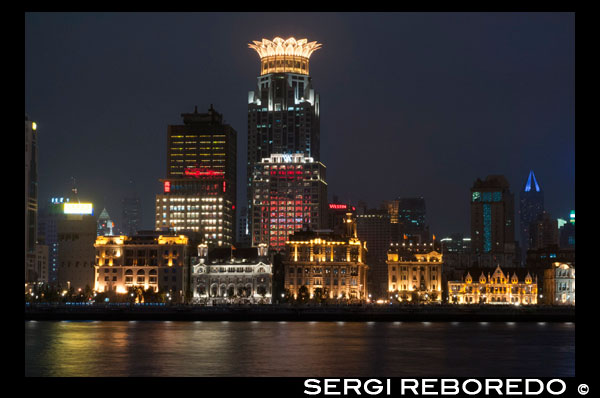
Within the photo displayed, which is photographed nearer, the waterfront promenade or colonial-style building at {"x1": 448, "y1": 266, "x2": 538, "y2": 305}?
the waterfront promenade

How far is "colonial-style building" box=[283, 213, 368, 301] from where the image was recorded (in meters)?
171

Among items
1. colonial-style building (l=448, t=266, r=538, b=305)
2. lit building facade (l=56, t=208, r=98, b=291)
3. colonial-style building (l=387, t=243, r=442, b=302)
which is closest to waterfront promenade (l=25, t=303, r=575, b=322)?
colonial-style building (l=448, t=266, r=538, b=305)

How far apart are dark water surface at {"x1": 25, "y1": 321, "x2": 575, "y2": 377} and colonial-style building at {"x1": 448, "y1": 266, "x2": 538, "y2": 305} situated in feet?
237

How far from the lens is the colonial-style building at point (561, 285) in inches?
6949

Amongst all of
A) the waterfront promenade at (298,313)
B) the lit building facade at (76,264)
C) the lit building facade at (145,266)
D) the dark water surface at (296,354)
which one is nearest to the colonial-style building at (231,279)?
the lit building facade at (145,266)

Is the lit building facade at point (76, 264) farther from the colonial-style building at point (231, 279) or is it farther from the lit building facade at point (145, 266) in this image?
the colonial-style building at point (231, 279)

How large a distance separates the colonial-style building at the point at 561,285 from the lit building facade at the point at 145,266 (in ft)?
243

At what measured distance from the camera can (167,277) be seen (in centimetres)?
17025

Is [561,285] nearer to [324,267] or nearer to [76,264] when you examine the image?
[324,267]

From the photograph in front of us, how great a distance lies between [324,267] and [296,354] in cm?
10213

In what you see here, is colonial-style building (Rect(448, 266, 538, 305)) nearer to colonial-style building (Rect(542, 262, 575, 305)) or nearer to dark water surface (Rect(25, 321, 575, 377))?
colonial-style building (Rect(542, 262, 575, 305))
